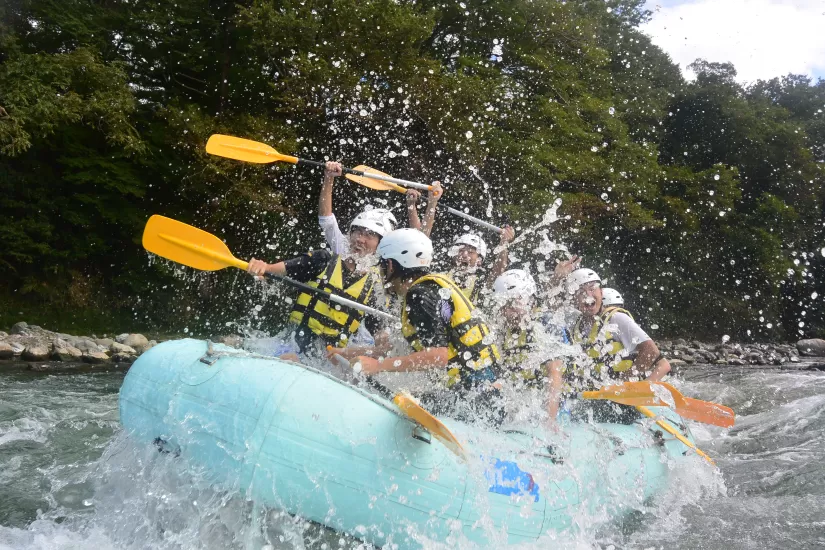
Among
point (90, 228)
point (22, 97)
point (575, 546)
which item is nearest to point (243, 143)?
point (575, 546)

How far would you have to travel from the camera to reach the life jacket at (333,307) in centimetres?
497

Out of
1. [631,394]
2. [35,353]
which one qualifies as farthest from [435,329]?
[35,353]

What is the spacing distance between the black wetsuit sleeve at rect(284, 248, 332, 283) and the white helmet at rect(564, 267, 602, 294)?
2175 millimetres

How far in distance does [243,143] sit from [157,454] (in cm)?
371

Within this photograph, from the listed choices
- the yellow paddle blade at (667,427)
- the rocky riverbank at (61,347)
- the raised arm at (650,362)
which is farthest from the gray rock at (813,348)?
the rocky riverbank at (61,347)

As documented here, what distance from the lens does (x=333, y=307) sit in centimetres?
505

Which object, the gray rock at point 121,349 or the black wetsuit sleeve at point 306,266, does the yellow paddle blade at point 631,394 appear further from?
the gray rock at point 121,349

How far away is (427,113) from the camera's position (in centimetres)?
1298

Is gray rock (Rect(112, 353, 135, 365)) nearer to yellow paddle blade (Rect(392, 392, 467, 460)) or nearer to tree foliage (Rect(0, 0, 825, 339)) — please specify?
tree foliage (Rect(0, 0, 825, 339))

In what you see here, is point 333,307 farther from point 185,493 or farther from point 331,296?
point 185,493

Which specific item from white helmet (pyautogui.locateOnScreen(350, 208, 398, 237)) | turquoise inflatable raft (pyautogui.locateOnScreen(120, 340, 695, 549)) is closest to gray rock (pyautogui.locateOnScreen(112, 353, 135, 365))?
white helmet (pyautogui.locateOnScreen(350, 208, 398, 237))

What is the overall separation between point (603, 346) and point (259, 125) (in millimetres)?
7823

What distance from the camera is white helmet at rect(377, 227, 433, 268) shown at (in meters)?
4.12

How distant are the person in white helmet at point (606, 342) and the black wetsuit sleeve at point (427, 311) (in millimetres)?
2138
